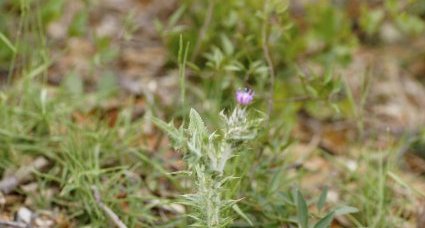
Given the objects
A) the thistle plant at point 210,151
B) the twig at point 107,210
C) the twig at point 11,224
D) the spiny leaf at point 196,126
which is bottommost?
the twig at point 11,224

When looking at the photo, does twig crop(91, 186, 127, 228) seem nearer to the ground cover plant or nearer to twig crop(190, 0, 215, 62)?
the ground cover plant

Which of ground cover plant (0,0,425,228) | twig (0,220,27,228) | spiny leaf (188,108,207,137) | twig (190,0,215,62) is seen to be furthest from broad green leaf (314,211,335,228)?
twig (190,0,215,62)

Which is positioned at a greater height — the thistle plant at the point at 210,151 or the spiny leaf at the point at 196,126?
the spiny leaf at the point at 196,126

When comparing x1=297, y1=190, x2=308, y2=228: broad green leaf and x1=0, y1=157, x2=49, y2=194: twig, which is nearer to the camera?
x1=297, y1=190, x2=308, y2=228: broad green leaf

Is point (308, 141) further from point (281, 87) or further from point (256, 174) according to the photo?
point (256, 174)

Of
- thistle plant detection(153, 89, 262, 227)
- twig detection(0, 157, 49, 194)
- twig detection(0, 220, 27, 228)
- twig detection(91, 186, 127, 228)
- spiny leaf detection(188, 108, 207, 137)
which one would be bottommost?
twig detection(0, 220, 27, 228)

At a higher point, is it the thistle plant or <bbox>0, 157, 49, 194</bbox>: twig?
the thistle plant

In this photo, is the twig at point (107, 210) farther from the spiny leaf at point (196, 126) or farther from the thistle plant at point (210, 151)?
the spiny leaf at point (196, 126)

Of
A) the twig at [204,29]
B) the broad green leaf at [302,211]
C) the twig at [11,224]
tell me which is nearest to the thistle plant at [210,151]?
the broad green leaf at [302,211]
